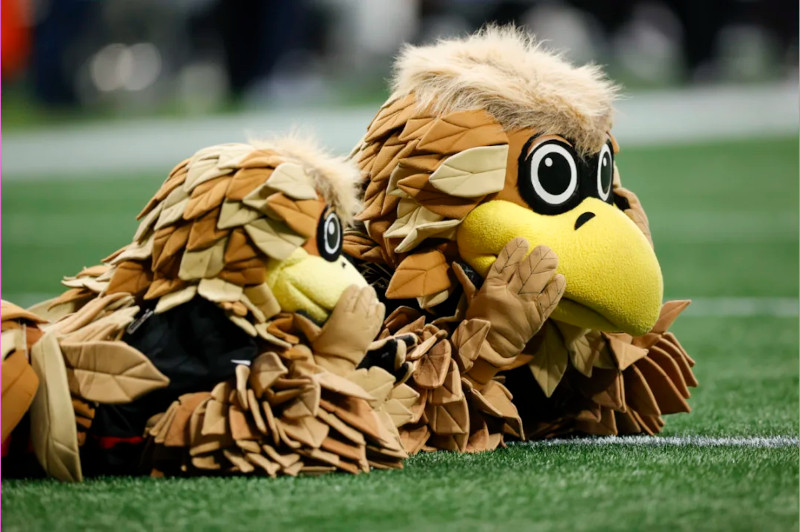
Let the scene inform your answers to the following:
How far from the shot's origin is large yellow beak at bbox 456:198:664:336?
1.50 metres

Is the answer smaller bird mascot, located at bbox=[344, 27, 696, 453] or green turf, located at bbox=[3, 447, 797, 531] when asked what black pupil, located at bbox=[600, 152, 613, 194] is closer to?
smaller bird mascot, located at bbox=[344, 27, 696, 453]

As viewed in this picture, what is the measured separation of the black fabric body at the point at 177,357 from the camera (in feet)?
4.37

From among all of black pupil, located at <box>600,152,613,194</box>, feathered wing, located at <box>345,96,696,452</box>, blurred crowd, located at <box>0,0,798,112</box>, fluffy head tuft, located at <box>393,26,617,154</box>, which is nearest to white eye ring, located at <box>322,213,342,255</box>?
feathered wing, located at <box>345,96,696,452</box>

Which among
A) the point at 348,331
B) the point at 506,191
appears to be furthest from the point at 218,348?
the point at 506,191

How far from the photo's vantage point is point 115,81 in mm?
10000

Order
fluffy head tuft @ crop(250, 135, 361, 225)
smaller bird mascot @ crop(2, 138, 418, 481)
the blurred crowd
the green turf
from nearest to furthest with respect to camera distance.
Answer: the green turf → smaller bird mascot @ crop(2, 138, 418, 481) → fluffy head tuft @ crop(250, 135, 361, 225) → the blurred crowd

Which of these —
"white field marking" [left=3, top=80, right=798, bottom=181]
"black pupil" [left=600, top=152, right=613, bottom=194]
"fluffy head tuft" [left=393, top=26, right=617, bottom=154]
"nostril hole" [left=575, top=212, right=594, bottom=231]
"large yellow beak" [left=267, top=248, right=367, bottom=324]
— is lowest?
"white field marking" [left=3, top=80, right=798, bottom=181]

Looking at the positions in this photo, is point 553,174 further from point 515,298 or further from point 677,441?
point 677,441

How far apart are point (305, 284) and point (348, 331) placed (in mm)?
72

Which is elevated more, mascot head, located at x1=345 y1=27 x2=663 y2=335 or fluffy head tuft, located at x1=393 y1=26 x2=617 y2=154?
fluffy head tuft, located at x1=393 y1=26 x2=617 y2=154

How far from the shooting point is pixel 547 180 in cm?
152

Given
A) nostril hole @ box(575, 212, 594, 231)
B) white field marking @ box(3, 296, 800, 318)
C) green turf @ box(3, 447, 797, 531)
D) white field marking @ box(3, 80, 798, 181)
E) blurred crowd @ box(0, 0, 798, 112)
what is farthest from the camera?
blurred crowd @ box(0, 0, 798, 112)

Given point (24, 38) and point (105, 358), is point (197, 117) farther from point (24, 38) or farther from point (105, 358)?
point (105, 358)

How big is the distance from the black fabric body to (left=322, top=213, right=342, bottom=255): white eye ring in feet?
0.45
